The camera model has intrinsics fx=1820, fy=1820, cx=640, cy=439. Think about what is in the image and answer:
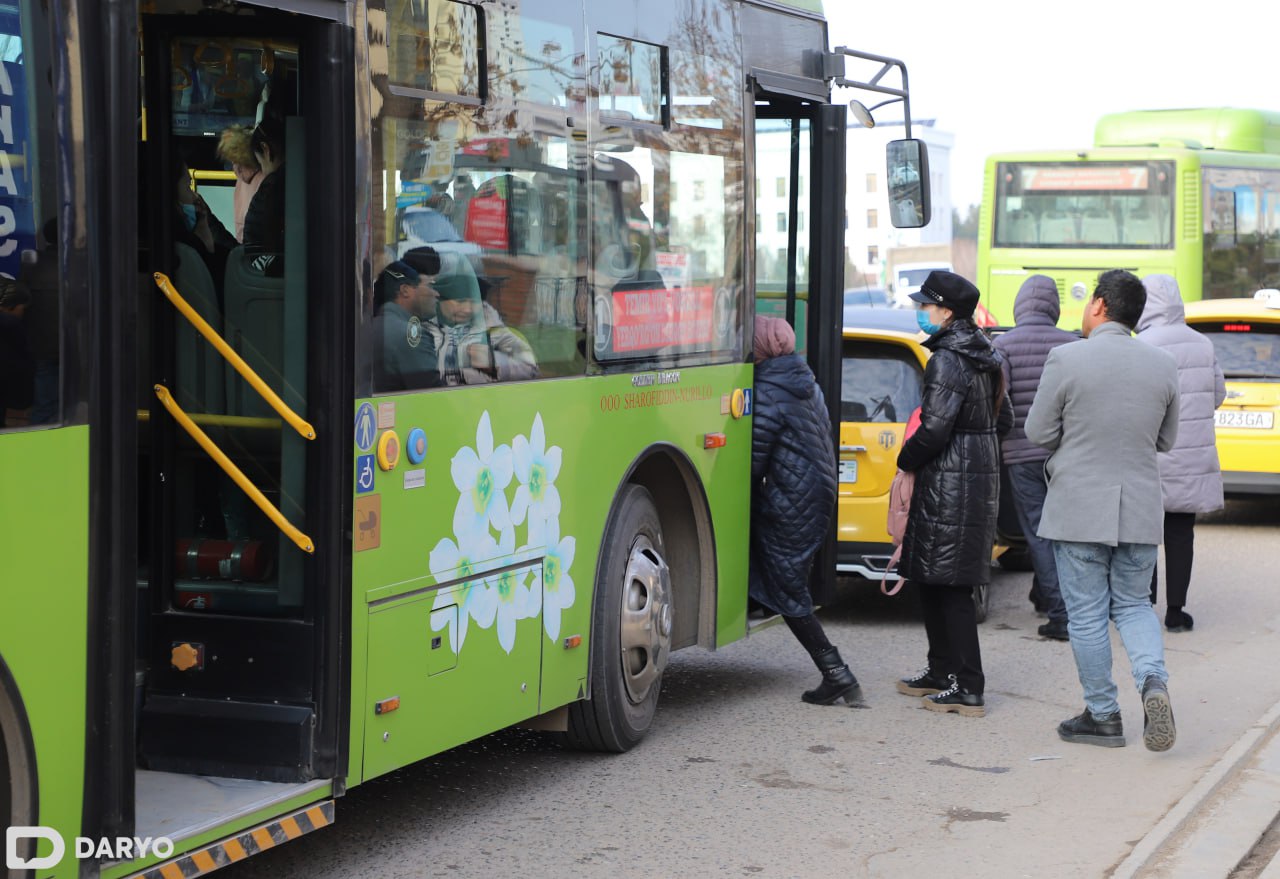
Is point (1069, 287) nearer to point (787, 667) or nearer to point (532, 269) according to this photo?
point (787, 667)

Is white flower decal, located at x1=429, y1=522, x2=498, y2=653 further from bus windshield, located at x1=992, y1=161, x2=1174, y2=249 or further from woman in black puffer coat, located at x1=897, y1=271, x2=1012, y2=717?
bus windshield, located at x1=992, y1=161, x2=1174, y2=249

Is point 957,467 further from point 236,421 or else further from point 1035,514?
point 236,421

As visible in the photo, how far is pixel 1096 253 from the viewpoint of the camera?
24.6m

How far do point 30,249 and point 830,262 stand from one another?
16.2ft

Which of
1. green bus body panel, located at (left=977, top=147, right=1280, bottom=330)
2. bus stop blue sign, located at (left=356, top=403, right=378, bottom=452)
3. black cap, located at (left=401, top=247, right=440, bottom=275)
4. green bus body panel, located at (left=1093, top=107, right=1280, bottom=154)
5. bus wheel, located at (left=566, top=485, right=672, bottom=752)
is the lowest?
bus wheel, located at (left=566, top=485, right=672, bottom=752)

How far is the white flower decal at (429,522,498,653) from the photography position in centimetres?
538

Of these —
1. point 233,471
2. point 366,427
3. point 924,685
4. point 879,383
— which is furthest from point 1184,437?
point 233,471

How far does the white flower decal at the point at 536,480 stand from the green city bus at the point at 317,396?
0.02m

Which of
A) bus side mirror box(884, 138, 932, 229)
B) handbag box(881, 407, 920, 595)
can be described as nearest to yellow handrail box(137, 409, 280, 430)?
handbag box(881, 407, 920, 595)

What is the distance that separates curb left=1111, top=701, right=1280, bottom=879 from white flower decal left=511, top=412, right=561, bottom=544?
6.93ft

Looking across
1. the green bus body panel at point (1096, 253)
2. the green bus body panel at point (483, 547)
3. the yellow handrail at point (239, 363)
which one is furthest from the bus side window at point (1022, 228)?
the yellow handrail at point (239, 363)

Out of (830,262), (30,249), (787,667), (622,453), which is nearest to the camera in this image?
(30,249)

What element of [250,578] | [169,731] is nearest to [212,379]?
[250,578]

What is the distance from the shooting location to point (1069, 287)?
24734 millimetres
